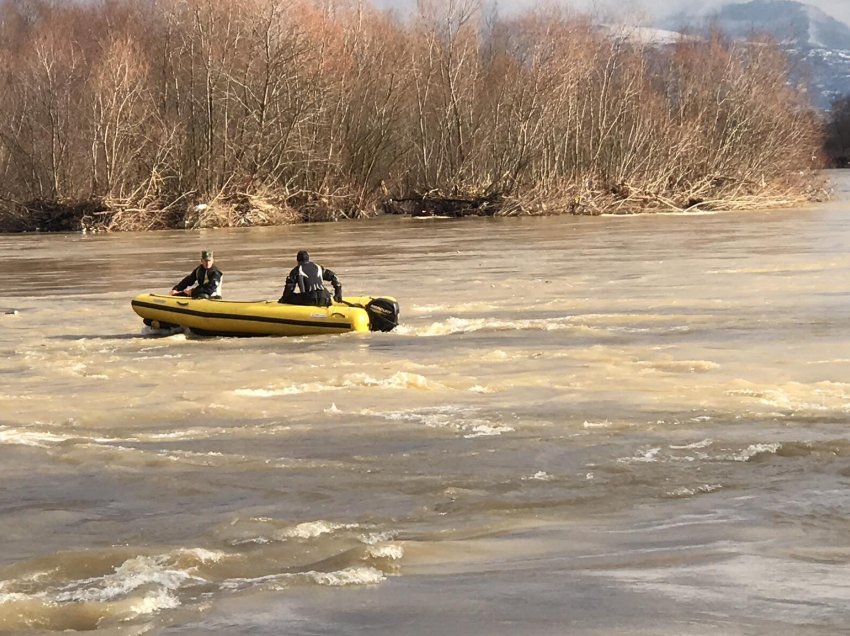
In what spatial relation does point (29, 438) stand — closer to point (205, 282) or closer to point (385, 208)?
point (205, 282)

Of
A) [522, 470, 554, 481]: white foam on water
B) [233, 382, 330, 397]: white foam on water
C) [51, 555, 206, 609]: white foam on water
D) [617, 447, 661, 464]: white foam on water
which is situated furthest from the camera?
[233, 382, 330, 397]: white foam on water

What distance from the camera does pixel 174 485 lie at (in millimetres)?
7215

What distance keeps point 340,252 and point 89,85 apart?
16.3m

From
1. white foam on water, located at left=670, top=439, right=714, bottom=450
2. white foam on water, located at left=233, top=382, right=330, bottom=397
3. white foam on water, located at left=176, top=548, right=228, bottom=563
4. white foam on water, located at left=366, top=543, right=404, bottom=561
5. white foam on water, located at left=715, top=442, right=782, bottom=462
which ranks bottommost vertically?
white foam on water, located at left=233, top=382, right=330, bottom=397

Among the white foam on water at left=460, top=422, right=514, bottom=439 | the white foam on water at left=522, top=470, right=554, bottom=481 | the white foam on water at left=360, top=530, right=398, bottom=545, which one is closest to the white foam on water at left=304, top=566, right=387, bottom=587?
the white foam on water at left=360, top=530, right=398, bottom=545

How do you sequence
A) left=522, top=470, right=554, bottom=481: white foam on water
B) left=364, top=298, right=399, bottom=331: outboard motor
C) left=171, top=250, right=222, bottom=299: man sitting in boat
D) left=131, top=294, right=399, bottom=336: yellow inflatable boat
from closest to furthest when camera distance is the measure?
left=522, top=470, right=554, bottom=481: white foam on water < left=131, top=294, right=399, bottom=336: yellow inflatable boat < left=364, top=298, right=399, bottom=331: outboard motor < left=171, top=250, right=222, bottom=299: man sitting in boat

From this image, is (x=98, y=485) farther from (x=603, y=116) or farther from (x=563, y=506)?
(x=603, y=116)

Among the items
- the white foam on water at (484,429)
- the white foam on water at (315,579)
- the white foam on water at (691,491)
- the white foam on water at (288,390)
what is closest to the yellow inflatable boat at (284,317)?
the white foam on water at (288,390)

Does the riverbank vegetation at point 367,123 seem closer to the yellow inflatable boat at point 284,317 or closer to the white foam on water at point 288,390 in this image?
the yellow inflatable boat at point 284,317

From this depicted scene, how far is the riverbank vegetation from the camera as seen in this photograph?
129ft

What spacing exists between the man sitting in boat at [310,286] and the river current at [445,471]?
665 millimetres

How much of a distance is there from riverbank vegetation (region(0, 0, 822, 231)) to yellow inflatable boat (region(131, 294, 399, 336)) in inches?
967

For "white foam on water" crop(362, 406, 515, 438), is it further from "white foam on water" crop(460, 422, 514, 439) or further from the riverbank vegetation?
the riverbank vegetation

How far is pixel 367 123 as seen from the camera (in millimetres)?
44031
